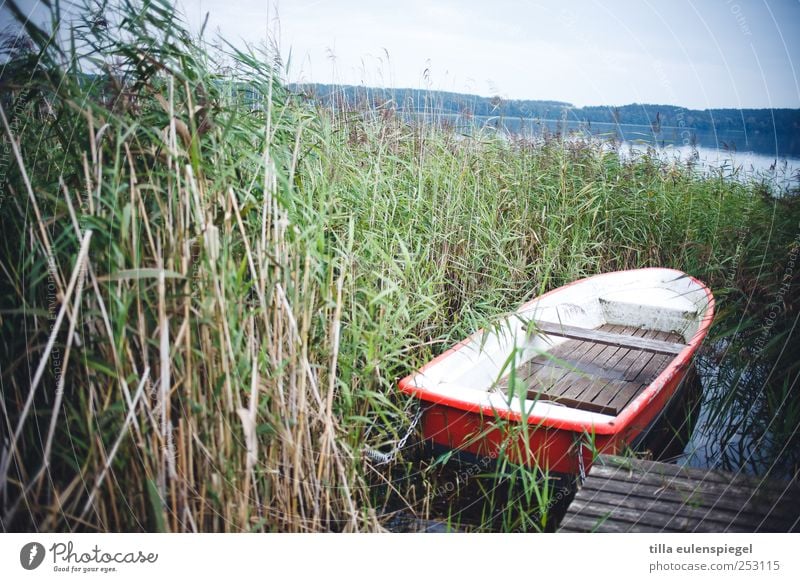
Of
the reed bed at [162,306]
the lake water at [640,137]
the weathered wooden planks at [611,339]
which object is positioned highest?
the lake water at [640,137]

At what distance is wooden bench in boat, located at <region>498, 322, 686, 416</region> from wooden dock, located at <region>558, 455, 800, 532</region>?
29.5 inches

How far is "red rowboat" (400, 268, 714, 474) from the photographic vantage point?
226 centimetres

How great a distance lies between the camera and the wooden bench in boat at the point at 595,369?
2850 millimetres

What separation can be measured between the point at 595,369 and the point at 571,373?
0.20m

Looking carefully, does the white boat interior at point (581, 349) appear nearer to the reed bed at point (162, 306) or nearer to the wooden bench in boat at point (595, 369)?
the wooden bench in boat at point (595, 369)

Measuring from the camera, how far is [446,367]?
2.65 m

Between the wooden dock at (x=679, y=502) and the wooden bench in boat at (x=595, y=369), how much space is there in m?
0.75

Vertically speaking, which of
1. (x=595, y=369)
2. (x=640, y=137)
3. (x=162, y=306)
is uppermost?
(x=640, y=137)

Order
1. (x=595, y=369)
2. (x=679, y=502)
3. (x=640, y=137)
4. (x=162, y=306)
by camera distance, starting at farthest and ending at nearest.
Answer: (x=640, y=137) < (x=595, y=369) < (x=679, y=502) < (x=162, y=306)

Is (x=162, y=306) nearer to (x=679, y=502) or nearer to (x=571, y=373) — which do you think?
(x=679, y=502)

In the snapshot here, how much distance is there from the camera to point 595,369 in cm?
324

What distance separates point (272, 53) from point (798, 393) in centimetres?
228

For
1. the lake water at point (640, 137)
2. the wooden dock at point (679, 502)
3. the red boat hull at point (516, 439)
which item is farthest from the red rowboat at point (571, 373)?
the lake water at point (640, 137)

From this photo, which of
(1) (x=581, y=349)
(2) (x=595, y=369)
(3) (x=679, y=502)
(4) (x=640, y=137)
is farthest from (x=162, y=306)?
(4) (x=640, y=137)
